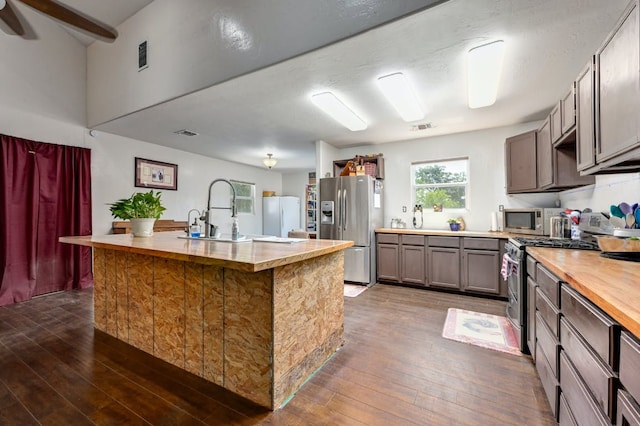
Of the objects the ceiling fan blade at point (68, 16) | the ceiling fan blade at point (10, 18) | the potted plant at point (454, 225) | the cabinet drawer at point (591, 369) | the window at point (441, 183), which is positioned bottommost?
the cabinet drawer at point (591, 369)

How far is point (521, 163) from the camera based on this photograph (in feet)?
11.9

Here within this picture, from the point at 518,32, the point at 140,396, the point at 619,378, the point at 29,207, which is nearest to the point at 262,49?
the point at 518,32

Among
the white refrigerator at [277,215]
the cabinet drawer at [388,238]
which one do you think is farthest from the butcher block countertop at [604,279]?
the white refrigerator at [277,215]

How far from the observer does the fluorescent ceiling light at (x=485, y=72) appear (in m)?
2.28

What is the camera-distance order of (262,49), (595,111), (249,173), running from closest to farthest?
(595,111) < (262,49) < (249,173)

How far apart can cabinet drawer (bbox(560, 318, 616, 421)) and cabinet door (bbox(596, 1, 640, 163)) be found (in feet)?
3.16

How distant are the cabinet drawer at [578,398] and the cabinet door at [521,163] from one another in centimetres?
271

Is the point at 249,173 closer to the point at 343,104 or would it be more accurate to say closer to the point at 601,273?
the point at 343,104

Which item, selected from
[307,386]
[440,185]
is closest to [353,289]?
[440,185]

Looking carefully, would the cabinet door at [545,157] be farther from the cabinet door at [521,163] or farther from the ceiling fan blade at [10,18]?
the ceiling fan blade at [10,18]

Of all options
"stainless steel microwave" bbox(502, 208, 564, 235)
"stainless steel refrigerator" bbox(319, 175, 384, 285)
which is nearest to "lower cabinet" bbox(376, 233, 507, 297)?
"stainless steel refrigerator" bbox(319, 175, 384, 285)

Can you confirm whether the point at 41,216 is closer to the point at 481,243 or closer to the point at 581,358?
the point at 581,358

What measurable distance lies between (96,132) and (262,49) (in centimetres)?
361

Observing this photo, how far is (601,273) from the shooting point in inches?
52.4
